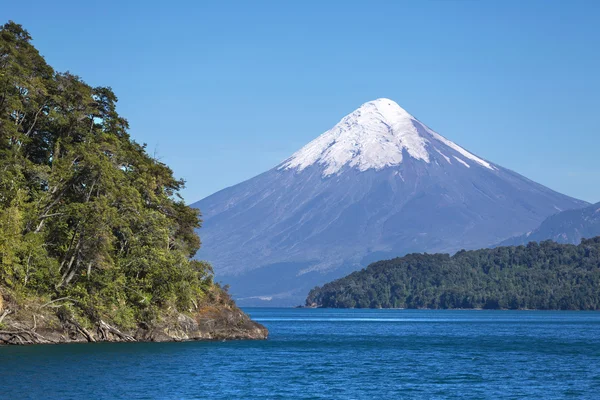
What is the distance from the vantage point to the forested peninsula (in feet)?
240

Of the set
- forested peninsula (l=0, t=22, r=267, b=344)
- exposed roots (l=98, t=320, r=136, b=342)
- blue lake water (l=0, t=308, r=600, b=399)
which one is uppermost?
forested peninsula (l=0, t=22, r=267, b=344)

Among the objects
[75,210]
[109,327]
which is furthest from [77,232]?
[109,327]

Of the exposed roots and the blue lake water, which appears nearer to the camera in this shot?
the blue lake water

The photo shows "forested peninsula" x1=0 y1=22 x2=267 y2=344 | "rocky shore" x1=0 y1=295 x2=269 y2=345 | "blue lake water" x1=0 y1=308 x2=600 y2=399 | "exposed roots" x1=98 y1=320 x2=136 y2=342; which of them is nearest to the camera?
"blue lake water" x1=0 y1=308 x2=600 y2=399

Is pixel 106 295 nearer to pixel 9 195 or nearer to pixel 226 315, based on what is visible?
pixel 9 195

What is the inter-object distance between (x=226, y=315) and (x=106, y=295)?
1837 cm

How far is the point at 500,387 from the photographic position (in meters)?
57.8

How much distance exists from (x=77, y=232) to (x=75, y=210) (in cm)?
198

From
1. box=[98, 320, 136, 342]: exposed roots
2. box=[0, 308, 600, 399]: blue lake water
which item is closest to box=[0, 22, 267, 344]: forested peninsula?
box=[98, 320, 136, 342]: exposed roots

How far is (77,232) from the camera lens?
76.4 metres

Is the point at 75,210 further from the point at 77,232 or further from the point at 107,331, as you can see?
the point at 107,331

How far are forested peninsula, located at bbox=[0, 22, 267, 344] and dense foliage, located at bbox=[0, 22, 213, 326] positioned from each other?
0.10 m

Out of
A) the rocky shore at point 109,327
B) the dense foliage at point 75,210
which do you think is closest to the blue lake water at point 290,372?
the rocky shore at point 109,327

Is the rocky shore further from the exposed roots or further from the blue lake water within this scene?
the blue lake water
